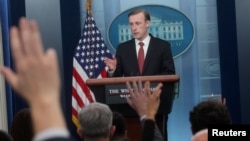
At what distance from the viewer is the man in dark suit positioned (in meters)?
5.09

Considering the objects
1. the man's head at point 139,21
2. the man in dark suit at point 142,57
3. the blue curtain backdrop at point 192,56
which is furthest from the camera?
the blue curtain backdrop at point 192,56

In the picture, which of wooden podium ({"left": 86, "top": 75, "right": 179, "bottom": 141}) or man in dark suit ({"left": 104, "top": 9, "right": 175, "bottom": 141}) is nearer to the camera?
wooden podium ({"left": 86, "top": 75, "right": 179, "bottom": 141})

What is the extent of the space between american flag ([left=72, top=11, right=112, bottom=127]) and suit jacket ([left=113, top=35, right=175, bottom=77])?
1252mm

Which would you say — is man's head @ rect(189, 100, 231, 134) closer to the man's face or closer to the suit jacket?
the suit jacket

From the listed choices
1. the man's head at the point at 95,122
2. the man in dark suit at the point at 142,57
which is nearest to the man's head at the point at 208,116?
the man's head at the point at 95,122

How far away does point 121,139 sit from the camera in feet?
8.97

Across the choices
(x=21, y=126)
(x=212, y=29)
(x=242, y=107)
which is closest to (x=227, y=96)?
(x=242, y=107)

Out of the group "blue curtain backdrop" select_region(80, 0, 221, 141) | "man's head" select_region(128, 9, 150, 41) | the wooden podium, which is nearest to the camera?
the wooden podium

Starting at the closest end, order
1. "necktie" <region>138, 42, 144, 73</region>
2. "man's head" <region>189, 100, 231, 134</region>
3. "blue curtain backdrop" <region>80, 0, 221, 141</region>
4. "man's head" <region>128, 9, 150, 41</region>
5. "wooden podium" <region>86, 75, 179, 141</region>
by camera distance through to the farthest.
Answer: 1. "man's head" <region>189, 100, 231, 134</region>
2. "wooden podium" <region>86, 75, 179, 141</region>
3. "necktie" <region>138, 42, 144, 73</region>
4. "man's head" <region>128, 9, 150, 41</region>
5. "blue curtain backdrop" <region>80, 0, 221, 141</region>

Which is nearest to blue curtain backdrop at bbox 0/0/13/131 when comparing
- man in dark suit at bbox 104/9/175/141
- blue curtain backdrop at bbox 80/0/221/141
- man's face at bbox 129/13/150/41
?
blue curtain backdrop at bbox 80/0/221/141

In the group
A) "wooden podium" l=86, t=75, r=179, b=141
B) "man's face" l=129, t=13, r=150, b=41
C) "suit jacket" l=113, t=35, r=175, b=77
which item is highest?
"man's face" l=129, t=13, r=150, b=41

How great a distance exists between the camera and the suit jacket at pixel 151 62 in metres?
5.12

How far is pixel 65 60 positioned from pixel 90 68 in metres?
0.59

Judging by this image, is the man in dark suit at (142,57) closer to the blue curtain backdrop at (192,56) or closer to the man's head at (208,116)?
the blue curtain backdrop at (192,56)
